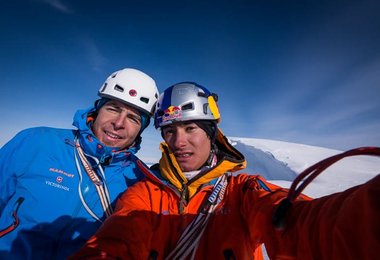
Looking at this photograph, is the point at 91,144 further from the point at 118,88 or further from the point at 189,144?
the point at 189,144

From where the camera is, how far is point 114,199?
2.53 meters

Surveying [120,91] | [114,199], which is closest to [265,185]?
[114,199]

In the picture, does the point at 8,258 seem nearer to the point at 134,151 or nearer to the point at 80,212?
the point at 80,212

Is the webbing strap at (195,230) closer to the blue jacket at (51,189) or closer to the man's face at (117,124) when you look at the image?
the blue jacket at (51,189)

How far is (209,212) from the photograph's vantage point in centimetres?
171

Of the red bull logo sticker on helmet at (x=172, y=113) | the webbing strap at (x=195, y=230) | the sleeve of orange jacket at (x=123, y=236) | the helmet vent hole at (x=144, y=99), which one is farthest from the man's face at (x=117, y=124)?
the webbing strap at (x=195, y=230)

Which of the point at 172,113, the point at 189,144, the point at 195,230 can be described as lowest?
the point at 195,230

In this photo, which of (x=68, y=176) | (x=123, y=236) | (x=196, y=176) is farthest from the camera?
(x=68, y=176)

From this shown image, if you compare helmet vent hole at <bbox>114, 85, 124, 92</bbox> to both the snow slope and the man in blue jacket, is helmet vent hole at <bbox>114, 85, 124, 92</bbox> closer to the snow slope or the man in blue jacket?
the man in blue jacket

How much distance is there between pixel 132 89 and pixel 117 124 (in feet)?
2.31

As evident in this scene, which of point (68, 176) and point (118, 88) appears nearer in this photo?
point (68, 176)

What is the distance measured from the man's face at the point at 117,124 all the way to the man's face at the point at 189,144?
2.98ft

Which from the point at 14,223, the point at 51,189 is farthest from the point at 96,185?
the point at 14,223

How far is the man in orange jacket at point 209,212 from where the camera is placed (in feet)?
2.34
